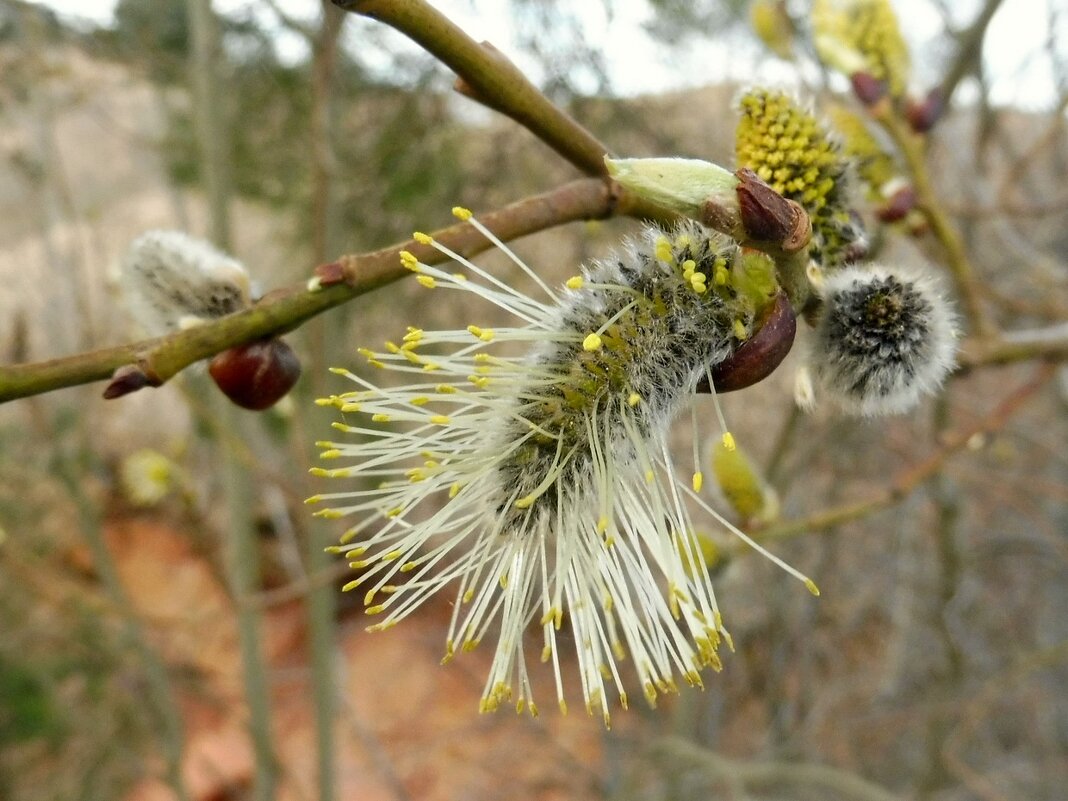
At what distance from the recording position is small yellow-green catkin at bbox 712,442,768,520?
983 mm

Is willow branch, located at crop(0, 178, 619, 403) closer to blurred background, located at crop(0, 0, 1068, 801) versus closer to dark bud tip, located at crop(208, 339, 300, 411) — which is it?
dark bud tip, located at crop(208, 339, 300, 411)

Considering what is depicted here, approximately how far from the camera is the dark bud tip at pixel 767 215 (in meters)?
0.61

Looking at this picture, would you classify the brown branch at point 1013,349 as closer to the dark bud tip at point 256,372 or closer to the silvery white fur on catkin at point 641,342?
the silvery white fur on catkin at point 641,342

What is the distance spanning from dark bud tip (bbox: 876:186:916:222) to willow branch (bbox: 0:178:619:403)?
470mm

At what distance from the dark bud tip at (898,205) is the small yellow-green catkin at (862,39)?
16cm

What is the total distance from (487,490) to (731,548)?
46cm

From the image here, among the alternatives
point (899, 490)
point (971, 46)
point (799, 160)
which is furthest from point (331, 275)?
point (971, 46)

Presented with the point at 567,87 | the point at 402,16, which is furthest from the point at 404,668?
the point at 402,16

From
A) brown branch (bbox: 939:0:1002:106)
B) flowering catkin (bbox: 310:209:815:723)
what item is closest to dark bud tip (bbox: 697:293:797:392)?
flowering catkin (bbox: 310:209:815:723)

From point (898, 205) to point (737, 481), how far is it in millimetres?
416

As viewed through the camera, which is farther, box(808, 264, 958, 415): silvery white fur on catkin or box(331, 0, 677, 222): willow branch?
box(808, 264, 958, 415): silvery white fur on catkin

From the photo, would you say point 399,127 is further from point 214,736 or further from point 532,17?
point 214,736

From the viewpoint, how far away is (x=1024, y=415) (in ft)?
16.6

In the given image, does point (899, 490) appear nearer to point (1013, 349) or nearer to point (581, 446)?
point (1013, 349)
